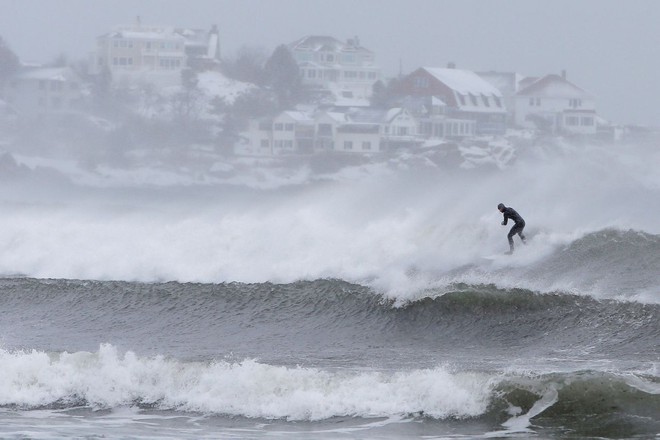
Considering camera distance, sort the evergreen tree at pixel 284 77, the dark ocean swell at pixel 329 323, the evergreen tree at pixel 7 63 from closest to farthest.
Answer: the dark ocean swell at pixel 329 323 < the evergreen tree at pixel 284 77 < the evergreen tree at pixel 7 63

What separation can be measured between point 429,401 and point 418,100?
113 m

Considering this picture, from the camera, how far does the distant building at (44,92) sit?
127125 millimetres

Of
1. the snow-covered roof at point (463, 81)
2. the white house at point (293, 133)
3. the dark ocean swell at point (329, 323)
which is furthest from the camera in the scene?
the snow-covered roof at point (463, 81)

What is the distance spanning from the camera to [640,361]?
14789mm

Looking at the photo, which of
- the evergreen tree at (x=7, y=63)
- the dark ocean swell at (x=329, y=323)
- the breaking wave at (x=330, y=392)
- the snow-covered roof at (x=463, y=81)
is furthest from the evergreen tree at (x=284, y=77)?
the breaking wave at (x=330, y=392)

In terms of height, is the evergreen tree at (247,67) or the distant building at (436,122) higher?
the evergreen tree at (247,67)

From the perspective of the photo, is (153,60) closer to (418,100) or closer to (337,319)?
(418,100)

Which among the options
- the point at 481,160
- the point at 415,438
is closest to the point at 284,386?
the point at 415,438

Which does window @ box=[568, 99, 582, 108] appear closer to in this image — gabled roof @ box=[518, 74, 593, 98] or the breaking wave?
gabled roof @ box=[518, 74, 593, 98]

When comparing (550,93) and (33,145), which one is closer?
(33,145)

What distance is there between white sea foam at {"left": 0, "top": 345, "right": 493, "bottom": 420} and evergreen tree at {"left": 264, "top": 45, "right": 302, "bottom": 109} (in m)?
112

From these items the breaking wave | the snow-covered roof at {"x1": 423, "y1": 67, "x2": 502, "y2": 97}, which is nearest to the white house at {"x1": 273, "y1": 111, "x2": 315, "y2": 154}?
the snow-covered roof at {"x1": 423, "y1": 67, "x2": 502, "y2": 97}

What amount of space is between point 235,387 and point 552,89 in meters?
125

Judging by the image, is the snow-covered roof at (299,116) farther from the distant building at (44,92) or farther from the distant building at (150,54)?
the distant building at (44,92)
